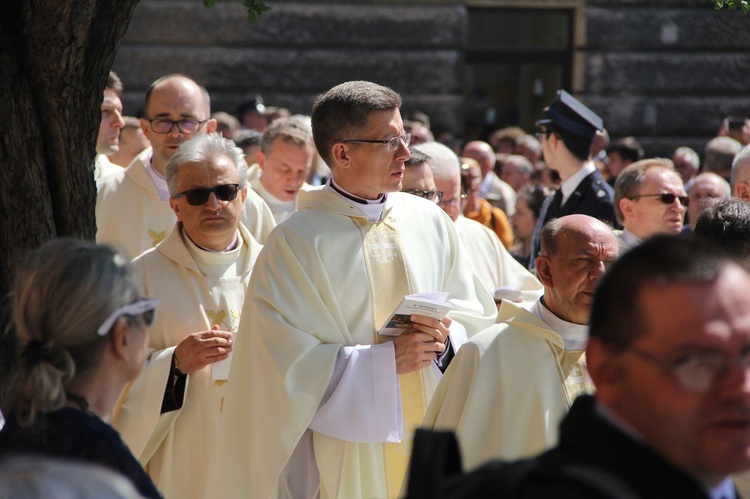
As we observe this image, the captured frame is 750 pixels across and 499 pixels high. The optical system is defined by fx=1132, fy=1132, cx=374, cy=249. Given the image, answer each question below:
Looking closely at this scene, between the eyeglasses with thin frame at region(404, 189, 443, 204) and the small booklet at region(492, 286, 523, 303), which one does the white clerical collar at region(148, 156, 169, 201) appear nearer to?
the eyeglasses with thin frame at region(404, 189, 443, 204)

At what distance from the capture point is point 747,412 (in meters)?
1.80

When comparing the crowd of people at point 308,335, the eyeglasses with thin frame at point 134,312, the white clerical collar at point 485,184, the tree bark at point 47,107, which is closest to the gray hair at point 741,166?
the crowd of people at point 308,335

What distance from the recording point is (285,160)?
683 centimetres

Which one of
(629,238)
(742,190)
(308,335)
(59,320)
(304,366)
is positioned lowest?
(304,366)

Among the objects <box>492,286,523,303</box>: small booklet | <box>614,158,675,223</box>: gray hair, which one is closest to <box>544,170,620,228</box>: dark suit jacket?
<box>614,158,675,223</box>: gray hair

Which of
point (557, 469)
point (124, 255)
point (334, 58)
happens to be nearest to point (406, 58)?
point (334, 58)

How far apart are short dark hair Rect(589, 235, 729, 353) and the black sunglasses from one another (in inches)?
108

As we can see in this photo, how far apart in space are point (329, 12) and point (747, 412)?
11411 millimetres

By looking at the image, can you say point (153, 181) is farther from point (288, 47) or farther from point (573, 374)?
point (288, 47)

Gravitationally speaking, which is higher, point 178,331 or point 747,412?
point 747,412

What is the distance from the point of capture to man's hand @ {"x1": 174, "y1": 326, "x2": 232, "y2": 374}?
411 cm

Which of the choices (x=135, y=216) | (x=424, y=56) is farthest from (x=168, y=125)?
(x=424, y=56)

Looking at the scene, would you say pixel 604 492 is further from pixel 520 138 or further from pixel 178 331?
pixel 520 138

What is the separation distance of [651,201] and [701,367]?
440cm
